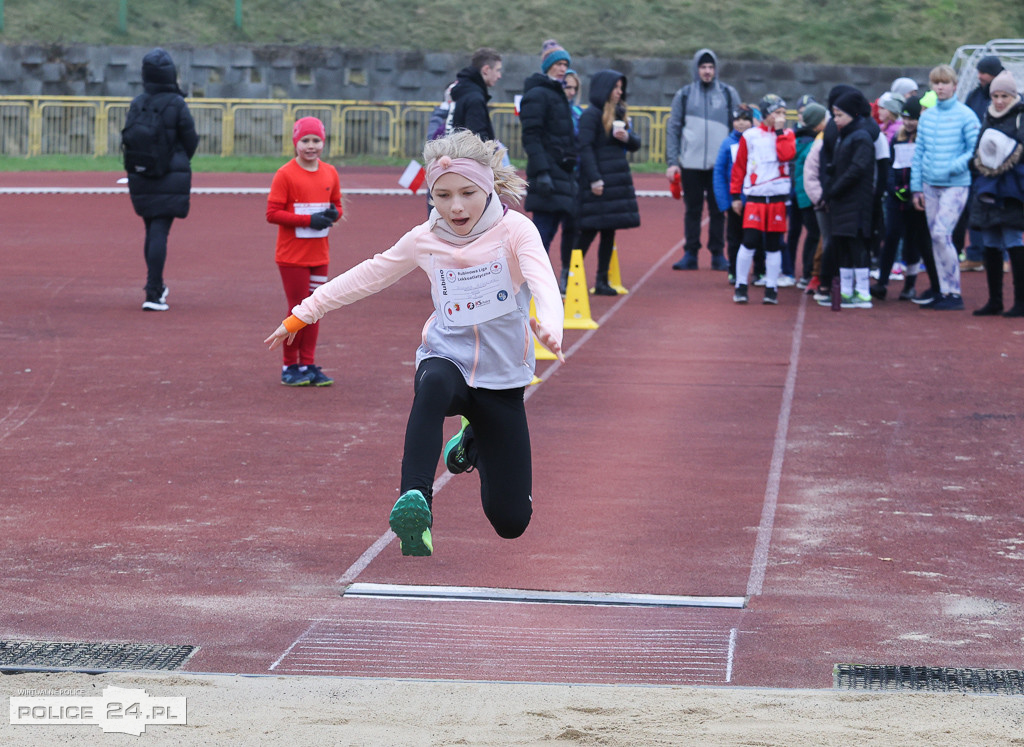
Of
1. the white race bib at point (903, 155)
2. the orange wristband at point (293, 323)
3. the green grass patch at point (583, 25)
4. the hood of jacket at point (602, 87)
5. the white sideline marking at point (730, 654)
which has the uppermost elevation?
the green grass patch at point (583, 25)

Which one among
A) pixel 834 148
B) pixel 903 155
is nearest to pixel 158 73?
pixel 834 148

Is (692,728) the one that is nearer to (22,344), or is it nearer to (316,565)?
(316,565)

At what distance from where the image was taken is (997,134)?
13.5 metres

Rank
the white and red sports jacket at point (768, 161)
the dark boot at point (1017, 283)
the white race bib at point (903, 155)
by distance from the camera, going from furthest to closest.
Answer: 1. the white race bib at point (903, 155)
2. the white and red sports jacket at point (768, 161)
3. the dark boot at point (1017, 283)

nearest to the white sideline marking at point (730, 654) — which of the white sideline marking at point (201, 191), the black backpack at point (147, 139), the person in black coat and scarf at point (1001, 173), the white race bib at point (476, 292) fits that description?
the white race bib at point (476, 292)

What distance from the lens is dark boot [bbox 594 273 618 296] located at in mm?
15570

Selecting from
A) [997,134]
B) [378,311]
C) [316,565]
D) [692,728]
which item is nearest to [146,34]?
[378,311]

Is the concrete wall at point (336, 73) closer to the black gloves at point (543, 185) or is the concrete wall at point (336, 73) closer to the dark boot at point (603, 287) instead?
the dark boot at point (603, 287)

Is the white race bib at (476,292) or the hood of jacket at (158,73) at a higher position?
the hood of jacket at (158,73)

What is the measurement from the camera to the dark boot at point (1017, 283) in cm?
1391

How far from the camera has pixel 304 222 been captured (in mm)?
10719

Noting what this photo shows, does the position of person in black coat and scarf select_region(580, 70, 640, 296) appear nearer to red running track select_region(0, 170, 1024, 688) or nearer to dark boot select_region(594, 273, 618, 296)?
dark boot select_region(594, 273, 618, 296)

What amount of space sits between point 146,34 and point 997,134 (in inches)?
1087

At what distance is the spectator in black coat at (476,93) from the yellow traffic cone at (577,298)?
1.41 metres
